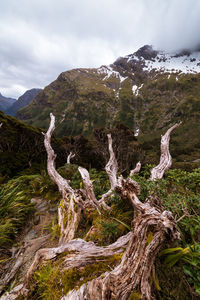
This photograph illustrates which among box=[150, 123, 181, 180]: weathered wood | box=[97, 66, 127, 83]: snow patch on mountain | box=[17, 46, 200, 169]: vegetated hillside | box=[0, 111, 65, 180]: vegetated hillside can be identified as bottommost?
box=[0, 111, 65, 180]: vegetated hillside

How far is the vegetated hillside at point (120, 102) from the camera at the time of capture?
109812mm

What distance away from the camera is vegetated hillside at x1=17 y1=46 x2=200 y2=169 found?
360ft

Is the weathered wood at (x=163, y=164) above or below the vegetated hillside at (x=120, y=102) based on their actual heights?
below

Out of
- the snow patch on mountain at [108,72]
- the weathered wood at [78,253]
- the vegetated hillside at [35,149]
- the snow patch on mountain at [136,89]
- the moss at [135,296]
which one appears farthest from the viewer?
the snow patch on mountain at [108,72]

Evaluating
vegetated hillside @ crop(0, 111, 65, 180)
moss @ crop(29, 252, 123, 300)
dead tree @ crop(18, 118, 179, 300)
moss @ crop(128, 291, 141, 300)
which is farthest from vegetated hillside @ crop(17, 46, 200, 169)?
moss @ crop(128, 291, 141, 300)

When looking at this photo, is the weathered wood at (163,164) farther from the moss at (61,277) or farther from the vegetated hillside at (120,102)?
the vegetated hillside at (120,102)

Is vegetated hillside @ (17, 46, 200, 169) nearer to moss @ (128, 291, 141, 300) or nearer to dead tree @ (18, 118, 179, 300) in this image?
dead tree @ (18, 118, 179, 300)

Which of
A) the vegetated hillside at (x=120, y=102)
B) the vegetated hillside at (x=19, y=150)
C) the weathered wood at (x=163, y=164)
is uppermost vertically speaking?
the vegetated hillside at (x=120, y=102)

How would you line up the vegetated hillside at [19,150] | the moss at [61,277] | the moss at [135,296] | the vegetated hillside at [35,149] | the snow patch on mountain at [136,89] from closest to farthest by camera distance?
the moss at [135,296] < the moss at [61,277] < the vegetated hillside at [19,150] < the vegetated hillside at [35,149] < the snow patch on mountain at [136,89]

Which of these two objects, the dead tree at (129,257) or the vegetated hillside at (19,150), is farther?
the vegetated hillside at (19,150)

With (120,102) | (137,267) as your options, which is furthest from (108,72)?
(137,267)

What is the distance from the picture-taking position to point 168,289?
142cm

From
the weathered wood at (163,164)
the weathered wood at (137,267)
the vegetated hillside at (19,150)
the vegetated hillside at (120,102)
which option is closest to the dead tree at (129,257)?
the weathered wood at (137,267)

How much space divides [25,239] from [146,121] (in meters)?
125
